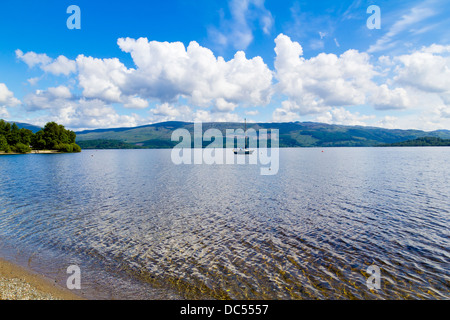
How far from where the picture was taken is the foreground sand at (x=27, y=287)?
1259 cm

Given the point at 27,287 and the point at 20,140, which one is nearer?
the point at 27,287

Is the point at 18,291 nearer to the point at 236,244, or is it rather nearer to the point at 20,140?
the point at 236,244

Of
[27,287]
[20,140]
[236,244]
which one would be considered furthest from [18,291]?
[20,140]

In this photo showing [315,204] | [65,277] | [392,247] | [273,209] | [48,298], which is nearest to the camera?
[48,298]

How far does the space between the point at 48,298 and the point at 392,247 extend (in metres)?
24.1

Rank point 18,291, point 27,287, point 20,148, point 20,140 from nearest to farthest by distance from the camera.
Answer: point 18,291
point 27,287
point 20,148
point 20,140

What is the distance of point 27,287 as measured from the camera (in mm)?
13609

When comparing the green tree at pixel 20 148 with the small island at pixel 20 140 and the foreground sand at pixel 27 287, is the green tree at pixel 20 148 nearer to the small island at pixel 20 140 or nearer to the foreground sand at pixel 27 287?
the small island at pixel 20 140

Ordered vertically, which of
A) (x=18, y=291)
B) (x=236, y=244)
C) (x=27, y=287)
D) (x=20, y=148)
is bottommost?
(x=236, y=244)

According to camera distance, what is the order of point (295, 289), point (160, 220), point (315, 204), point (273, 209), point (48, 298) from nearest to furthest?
point (48, 298)
point (295, 289)
point (160, 220)
point (273, 209)
point (315, 204)

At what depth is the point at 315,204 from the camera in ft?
111

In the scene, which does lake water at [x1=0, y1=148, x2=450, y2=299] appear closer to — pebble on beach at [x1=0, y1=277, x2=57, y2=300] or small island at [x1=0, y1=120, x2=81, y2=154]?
pebble on beach at [x1=0, y1=277, x2=57, y2=300]
